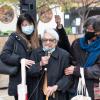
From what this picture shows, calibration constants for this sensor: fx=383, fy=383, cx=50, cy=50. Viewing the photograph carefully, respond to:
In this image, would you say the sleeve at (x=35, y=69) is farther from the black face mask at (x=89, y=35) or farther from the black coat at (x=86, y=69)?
the black face mask at (x=89, y=35)

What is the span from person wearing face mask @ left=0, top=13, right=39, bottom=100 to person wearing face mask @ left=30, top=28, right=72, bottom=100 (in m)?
0.17

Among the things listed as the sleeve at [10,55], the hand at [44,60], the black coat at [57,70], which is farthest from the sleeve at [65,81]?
the sleeve at [10,55]

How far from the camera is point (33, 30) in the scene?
186 inches

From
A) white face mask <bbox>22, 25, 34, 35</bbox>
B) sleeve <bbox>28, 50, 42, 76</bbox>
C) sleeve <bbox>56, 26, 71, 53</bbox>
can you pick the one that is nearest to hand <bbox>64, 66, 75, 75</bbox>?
sleeve <bbox>28, 50, 42, 76</bbox>

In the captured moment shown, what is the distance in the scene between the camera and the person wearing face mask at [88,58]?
4.29m

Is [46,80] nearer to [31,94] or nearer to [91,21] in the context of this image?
[31,94]

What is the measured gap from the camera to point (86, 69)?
14.0ft

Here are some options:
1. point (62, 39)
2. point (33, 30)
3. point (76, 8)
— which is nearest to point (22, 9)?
point (62, 39)

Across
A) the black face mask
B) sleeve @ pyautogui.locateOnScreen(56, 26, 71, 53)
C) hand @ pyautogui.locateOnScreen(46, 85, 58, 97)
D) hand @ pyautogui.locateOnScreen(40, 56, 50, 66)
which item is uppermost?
the black face mask

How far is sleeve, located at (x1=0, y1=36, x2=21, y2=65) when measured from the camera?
447 centimetres

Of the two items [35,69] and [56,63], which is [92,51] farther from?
[35,69]

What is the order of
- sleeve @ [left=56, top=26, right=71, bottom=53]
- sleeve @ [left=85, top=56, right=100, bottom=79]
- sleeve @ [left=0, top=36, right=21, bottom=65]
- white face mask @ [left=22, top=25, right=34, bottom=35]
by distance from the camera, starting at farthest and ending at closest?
sleeve @ [left=56, top=26, right=71, bottom=53] → white face mask @ [left=22, top=25, right=34, bottom=35] → sleeve @ [left=0, top=36, right=21, bottom=65] → sleeve @ [left=85, top=56, right=100, bottom=79]

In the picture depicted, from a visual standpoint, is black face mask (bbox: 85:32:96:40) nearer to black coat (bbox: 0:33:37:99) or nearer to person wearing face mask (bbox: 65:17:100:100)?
person wearing face mask (bbox: 65:17:100:100)

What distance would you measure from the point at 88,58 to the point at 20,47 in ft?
2.81
